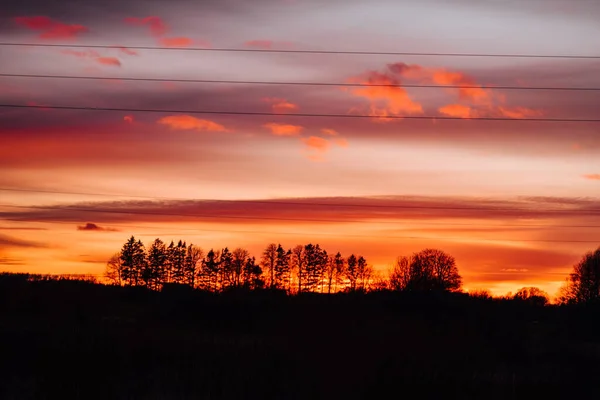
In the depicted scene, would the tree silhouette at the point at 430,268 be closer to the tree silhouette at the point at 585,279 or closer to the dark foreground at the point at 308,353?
the tree silhouette at the point at 585,279

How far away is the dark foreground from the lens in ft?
97.9

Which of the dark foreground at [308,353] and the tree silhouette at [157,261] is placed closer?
the dark foreground at [308,353]

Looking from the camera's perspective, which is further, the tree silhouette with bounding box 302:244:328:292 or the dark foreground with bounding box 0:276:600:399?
the tree silhouette with bounding box 302:244:328:292

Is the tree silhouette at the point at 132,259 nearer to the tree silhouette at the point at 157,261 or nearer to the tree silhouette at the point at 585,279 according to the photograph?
the tree silhouette at the point at 157,261

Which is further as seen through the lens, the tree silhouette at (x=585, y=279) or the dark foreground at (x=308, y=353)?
the tree silhouette at (x=585, y=279)

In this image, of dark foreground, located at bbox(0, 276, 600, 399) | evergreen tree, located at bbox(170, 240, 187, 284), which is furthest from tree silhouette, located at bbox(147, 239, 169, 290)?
dark foreground, located at bbox(0, 276, 600, 399)

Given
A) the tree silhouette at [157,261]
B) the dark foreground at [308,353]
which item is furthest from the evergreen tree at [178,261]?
the dark foreground at [308,353]

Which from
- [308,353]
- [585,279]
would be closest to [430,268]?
[585,279]

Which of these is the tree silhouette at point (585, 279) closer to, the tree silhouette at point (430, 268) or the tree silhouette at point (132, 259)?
the tree silhouette at point (430, 268)

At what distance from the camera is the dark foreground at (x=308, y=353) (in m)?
29.8

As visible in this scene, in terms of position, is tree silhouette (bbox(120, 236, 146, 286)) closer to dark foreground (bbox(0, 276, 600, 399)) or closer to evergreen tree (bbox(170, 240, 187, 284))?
evergreen tree (bbox(170, 240, 187, 284))

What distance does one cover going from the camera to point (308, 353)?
114 feet

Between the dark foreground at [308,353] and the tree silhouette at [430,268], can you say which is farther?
the tree silhouette at [430,268]

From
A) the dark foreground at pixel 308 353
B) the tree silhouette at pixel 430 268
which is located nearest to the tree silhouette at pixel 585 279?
the tree silhouette at pixel 430 268
